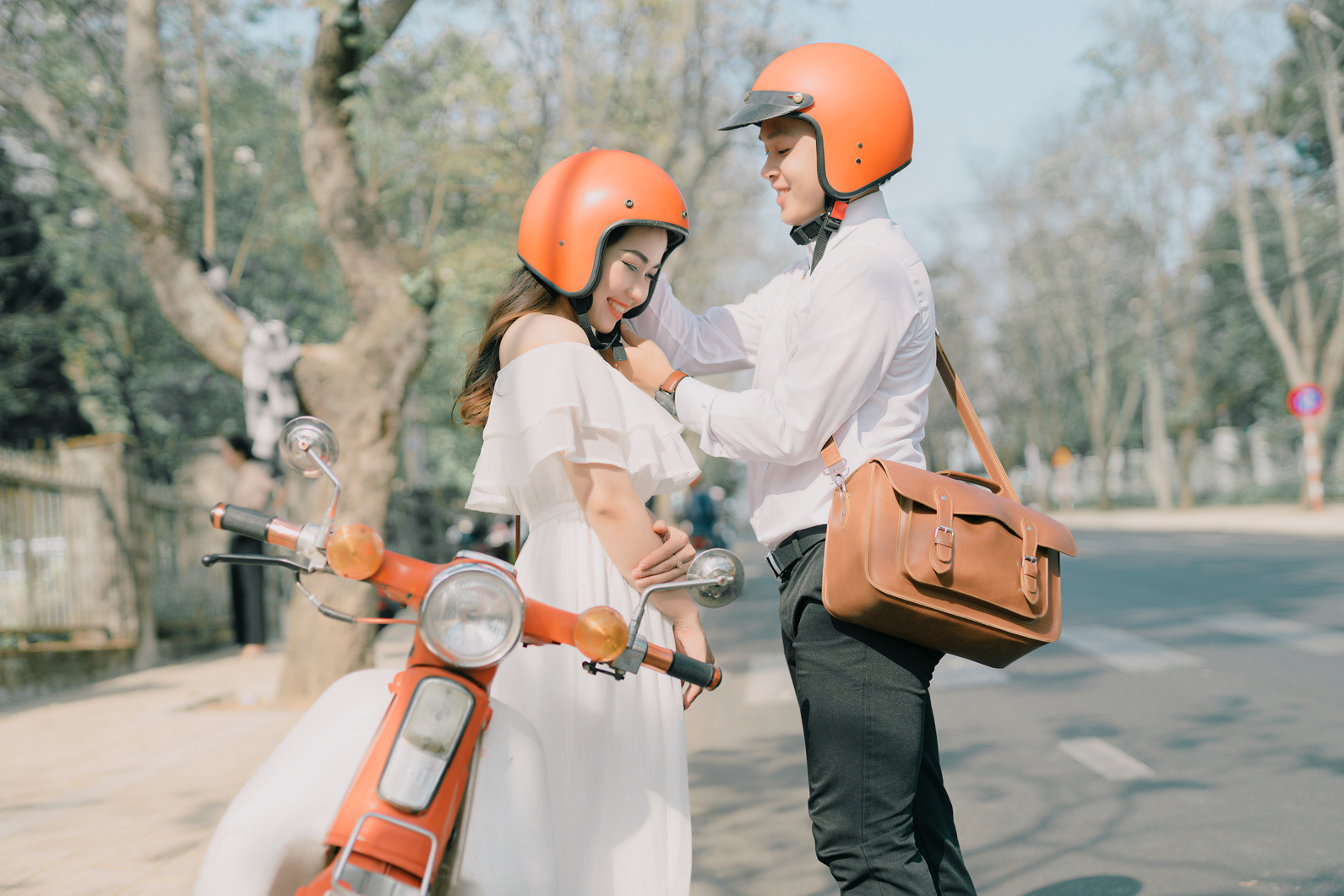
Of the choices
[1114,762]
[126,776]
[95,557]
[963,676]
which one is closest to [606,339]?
[1114,762]

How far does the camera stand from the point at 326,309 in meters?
22.4

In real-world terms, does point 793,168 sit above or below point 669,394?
above

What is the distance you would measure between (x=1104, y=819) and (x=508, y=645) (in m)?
3.53

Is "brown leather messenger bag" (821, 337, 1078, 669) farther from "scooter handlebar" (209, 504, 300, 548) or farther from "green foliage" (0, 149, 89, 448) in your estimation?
"green foliage" (0, 149, 89, 448)

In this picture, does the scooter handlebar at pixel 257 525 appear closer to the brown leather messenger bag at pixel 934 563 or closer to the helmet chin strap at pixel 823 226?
the brown leather messenger bag at pixel 934 563

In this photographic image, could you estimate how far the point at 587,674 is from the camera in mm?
2137

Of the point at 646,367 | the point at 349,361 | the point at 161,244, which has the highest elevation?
the point at 161,244

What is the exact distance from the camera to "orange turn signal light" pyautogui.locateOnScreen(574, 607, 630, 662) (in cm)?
177

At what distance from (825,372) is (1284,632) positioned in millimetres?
7935

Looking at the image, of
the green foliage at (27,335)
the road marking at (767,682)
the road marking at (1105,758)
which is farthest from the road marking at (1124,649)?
the green foliage at (27,335)

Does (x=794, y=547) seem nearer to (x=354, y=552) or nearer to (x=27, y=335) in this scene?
(x=354, y=552)

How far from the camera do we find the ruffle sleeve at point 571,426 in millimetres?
2100

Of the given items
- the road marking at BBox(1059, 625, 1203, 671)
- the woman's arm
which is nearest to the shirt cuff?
the woman's arm

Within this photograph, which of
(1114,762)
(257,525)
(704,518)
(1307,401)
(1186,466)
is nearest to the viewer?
(257,525)
